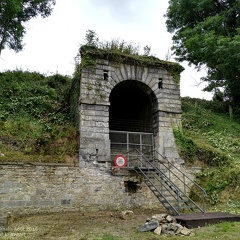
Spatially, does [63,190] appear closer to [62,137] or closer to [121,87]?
[62,137]

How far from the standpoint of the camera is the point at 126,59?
11.2m

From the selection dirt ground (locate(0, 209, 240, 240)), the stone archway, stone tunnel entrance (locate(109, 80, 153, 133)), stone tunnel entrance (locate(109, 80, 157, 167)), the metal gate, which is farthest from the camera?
stone tunnel entrance (locate(109, 80, 153, 133))

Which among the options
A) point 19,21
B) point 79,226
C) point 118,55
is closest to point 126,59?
point 118,55

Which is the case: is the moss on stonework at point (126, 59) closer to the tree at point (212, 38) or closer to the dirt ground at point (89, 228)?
the tree at point (212, 38)

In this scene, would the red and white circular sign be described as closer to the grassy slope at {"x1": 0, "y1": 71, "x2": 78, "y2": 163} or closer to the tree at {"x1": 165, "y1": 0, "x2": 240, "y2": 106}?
the grassy slope at {"x1": 0, "y1": 71, "x2": 78, "y2": 163}

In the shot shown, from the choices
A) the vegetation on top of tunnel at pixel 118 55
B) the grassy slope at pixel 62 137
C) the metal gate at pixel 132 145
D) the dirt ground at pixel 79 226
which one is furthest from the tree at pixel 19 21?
the dirt ground at pixel 79 226

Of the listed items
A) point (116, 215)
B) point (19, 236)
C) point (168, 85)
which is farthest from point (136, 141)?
point (19, 236)

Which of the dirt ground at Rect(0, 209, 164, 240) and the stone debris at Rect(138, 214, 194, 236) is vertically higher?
the stone debris at Rect(138, 214, 194, 236)

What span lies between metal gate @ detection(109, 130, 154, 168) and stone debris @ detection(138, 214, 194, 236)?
4.15m

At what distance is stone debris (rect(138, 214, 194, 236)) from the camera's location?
632cm

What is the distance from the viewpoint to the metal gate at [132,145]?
11.1m

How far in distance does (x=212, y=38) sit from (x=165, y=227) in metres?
11.2

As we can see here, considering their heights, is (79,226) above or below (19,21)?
below

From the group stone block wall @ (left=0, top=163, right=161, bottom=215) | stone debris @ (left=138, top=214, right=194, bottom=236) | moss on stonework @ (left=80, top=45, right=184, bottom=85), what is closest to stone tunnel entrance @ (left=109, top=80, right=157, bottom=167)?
moss on stonework @ (left=80, top=45, right=184, bottom=85)
